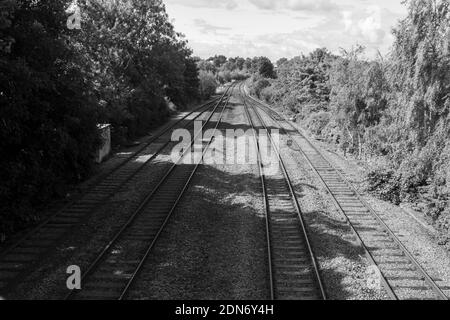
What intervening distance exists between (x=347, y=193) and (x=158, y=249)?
8.80 m

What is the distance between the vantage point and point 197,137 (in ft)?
97.3

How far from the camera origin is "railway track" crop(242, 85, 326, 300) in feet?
33.6

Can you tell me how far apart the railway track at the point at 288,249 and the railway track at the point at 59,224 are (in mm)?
5621

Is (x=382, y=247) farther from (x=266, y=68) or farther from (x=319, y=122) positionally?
(x=266, y=68)

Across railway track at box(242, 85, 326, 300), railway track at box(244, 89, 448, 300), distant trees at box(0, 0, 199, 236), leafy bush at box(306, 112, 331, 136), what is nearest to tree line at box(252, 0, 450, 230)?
railway track at box(244, 89, 448, 300)

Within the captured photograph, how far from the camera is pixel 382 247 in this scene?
12859 millimetres

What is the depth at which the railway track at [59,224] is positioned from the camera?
1070 centimetres

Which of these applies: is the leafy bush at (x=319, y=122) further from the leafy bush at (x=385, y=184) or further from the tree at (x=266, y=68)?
the tree at (x=266, y=68)

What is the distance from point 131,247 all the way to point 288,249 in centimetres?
419

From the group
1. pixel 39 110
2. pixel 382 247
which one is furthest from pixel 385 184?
pixel 39 110

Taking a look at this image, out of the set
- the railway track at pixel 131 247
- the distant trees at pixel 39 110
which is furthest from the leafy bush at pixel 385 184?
the distant trees at pixel 39 110

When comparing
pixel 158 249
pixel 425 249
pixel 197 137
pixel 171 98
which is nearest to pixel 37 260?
pixel 158 249

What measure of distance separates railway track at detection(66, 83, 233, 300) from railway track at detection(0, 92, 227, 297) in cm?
146
